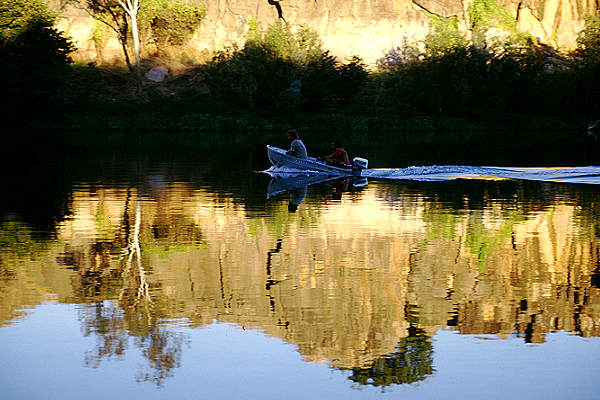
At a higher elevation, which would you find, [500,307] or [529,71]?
[529,71]

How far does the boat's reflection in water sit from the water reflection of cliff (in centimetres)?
307

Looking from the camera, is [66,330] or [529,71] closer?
[66,330]

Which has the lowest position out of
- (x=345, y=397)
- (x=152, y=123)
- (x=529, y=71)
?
(x=345, y=397)

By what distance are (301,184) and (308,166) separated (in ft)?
10.0

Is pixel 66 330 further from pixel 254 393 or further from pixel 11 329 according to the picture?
pixel 254 393

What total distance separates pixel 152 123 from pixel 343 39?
2647cm

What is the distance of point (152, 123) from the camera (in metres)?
61.1

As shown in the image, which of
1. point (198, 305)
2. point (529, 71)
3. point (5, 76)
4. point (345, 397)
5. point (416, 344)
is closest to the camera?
point (345, 397)

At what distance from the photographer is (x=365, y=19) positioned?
81.3m

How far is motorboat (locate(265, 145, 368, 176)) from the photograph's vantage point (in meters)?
27.4

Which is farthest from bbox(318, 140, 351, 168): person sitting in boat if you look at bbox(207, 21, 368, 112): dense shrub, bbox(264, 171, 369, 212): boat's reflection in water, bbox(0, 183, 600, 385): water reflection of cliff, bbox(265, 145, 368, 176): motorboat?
bbox(207, 21, 368, 112): dense shrub

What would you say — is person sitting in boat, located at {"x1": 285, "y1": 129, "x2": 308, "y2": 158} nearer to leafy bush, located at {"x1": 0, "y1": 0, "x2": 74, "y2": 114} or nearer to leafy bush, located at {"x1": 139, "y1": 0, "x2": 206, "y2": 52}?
leafy bush, located at {"x1": 0, "y1": 0, "x2": 74, "y2": 114}

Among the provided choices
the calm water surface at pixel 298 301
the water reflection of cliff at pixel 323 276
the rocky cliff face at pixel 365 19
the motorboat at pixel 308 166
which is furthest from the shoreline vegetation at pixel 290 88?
the calm water surface at pixel 298 301

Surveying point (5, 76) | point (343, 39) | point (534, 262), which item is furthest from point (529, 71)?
point (534, 262)
